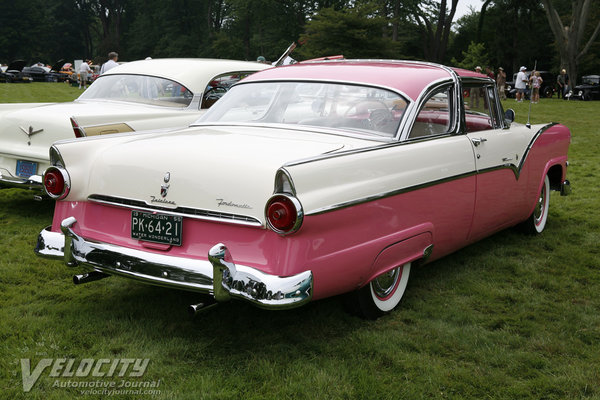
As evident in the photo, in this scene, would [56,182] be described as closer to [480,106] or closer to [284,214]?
[284,214]

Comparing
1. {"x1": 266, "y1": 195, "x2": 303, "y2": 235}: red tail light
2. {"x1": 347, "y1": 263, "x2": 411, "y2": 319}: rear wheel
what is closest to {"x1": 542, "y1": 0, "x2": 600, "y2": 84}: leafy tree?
{"x1": 347, "y1": 263, "x2": 411, "y2": 319}: rear wheel

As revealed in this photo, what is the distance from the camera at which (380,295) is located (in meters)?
4.00

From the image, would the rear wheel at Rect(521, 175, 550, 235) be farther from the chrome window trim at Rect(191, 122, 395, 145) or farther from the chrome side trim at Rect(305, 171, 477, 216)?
the chrome window trim at Rect(191, 122, 395, 145)

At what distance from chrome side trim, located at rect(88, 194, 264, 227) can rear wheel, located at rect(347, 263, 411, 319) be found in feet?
3.03

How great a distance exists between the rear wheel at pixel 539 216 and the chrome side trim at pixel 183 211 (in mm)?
3596

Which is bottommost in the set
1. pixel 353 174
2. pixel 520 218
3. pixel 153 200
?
pixel 520 218

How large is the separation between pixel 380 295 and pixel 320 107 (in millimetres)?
1311

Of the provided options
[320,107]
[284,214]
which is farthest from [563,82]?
[284,214]

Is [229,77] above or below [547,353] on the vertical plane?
above

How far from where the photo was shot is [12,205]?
7.14 m

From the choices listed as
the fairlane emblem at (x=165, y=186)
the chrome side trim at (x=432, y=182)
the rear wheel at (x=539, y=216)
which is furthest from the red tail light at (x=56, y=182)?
the rear wheel at (x=539, y=216)

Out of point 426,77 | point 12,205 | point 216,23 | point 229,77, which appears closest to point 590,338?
point 426,77

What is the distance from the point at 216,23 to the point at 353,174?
7140 centimetres

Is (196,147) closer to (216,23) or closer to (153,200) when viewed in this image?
(153,200)
